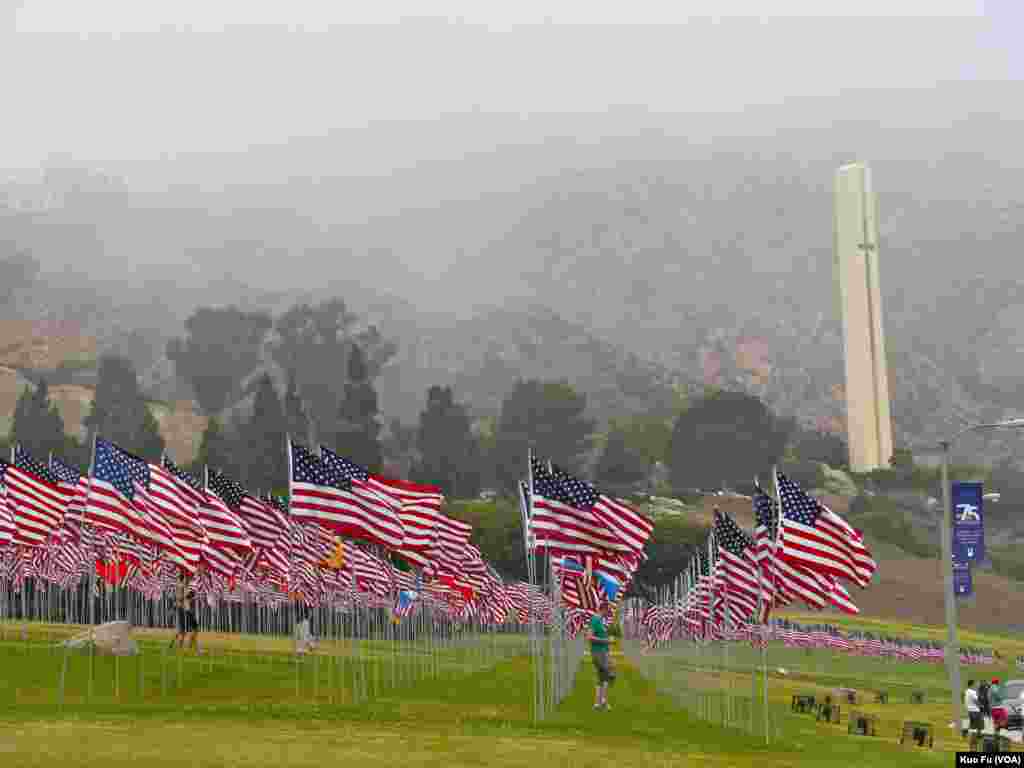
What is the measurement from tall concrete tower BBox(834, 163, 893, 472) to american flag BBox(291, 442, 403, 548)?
155 metres

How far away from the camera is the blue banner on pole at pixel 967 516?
2041 inches

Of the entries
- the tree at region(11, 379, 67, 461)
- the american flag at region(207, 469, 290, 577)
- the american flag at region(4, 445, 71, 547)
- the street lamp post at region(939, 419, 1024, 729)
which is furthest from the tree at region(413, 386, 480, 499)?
the street lamp post at region(939, 419, 1024, 729)

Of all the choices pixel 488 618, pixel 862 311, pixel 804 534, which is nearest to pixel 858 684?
pixel 488 618

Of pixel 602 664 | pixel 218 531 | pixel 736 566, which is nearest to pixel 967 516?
pixel 736 566

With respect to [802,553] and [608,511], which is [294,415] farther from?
[802,553]

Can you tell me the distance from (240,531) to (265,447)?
12598 cm

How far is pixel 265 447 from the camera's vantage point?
169 m

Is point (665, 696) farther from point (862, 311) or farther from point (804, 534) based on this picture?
point (862, 311)

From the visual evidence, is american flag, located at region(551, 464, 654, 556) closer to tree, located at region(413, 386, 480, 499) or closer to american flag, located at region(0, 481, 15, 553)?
american flag, located at region(0, 481, 15, 553)

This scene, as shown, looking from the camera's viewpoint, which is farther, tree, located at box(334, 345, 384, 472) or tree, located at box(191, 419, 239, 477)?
tree, located at box(334, 345, 384, 472)

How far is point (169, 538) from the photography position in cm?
3972

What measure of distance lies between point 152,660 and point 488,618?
33.5 meters

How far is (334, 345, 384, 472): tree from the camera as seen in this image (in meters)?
165

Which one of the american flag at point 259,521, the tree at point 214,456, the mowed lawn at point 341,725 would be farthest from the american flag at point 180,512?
the tree at point 214,456
